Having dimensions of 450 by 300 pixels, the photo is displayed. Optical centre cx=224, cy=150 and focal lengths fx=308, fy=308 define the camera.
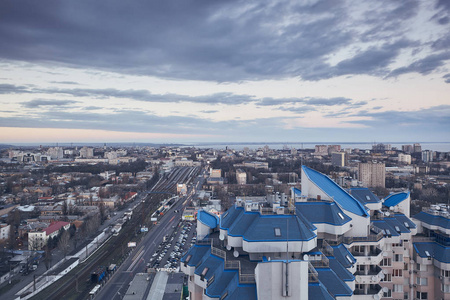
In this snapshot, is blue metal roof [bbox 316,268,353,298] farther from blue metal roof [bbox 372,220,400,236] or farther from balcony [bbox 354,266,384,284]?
blue metal roof [bbox 372,220,400,236]

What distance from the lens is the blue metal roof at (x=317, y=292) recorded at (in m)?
6.57

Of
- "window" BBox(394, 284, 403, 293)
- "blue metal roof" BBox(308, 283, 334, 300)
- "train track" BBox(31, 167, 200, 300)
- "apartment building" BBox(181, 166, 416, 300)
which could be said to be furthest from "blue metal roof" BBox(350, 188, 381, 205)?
"train track" BBox(31, 167, 200, 300)

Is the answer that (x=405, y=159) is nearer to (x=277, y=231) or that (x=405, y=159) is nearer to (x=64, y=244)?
(x=64, y=244)

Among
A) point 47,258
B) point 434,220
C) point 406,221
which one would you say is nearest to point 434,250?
point 434,220

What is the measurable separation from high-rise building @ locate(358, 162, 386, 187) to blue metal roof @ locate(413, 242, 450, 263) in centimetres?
3995

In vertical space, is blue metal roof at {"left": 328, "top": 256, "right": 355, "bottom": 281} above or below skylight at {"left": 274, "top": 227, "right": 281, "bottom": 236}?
below

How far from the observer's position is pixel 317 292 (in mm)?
6648

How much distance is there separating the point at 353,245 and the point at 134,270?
13.7m

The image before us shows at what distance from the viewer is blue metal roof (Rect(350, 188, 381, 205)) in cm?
1258

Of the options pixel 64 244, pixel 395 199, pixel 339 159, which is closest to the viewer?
pixel 395 199

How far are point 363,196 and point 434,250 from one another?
3036 mm

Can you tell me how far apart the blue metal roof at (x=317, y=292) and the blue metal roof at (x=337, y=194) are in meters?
4.63

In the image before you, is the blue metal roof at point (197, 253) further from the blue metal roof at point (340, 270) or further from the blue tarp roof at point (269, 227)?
Result: the blue metal roof at point (340, 270)

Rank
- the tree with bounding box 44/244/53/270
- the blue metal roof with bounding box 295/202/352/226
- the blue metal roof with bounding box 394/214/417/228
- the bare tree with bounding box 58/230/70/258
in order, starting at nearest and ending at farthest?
the blue metal roof with bounding box 295/202/352/226 → the blue metal roof with bounding box 394/214/417/228 → the tree with bounding box 44/244/53/270 → the bare tree with bounding box 58/230/70/258
